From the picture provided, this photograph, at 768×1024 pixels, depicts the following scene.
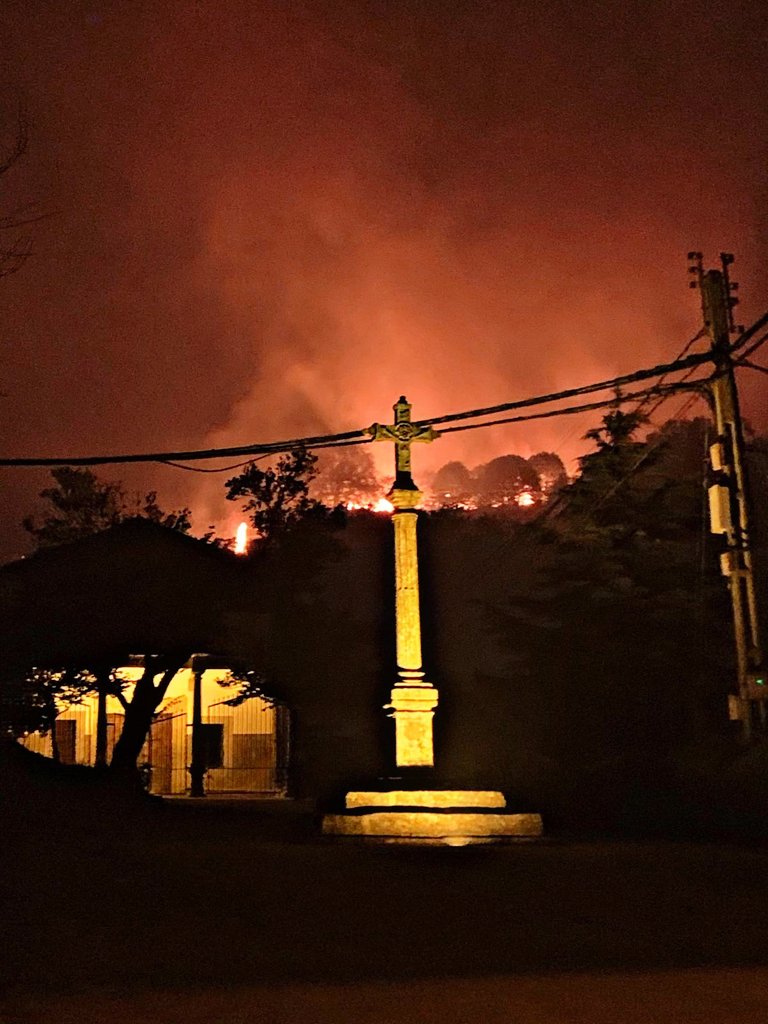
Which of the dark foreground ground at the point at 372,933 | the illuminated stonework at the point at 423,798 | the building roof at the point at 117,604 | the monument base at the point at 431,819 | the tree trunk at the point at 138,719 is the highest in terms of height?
the building roof at the point at 117,604

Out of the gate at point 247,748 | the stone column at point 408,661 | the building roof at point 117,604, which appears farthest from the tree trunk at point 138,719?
the stone column at point 408,661

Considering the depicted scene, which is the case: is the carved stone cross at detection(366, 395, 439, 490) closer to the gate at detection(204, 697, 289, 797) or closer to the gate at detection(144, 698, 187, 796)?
the gate at detection(204, 697, 289, 797)

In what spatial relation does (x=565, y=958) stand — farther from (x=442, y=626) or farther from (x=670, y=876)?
(x=442, y=626)

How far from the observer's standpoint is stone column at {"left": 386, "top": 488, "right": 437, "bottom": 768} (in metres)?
15.1

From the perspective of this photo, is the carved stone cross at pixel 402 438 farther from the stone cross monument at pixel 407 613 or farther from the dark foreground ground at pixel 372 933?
the dark foreground ground at pixel 372 933

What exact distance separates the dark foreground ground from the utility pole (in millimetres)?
3620

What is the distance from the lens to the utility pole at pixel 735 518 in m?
16.3

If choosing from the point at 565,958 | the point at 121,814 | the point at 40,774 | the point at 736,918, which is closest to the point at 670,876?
the point at 736,918

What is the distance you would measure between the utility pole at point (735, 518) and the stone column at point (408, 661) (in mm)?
4588

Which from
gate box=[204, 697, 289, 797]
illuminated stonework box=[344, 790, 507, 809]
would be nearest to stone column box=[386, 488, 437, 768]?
illuminated stonework box=[344, 790, 507, 809]

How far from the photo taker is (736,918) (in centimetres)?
905

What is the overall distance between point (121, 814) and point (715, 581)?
43.7ft

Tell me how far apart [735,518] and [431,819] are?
6534mm

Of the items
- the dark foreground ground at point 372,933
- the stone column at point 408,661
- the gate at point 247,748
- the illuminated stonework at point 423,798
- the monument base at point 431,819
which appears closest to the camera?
the dark foreground ground at point 372,933
